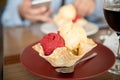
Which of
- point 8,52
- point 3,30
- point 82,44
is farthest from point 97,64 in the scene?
point 3,30

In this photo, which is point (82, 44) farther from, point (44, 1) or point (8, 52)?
point (44, 1)

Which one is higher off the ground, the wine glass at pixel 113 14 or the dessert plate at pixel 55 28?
the wine glass at pixel 113 14

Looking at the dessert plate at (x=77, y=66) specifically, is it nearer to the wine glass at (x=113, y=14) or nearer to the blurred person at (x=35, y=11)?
the wine glass at (x=113, y=14)

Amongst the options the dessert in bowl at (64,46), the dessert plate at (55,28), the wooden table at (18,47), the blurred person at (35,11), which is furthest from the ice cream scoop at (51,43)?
the blurred person at (35,11)

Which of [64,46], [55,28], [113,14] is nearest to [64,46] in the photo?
[64,46]

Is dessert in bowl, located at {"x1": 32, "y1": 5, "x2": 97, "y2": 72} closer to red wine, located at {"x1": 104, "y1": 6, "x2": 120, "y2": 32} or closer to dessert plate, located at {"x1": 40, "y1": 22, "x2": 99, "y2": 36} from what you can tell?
red wine, located at {"x1": 104, "y1": 6, "x2": 120, "y2": 32}

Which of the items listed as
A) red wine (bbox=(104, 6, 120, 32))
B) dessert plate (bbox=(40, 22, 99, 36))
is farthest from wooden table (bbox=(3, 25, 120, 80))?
red wine (bbox=(104, 6, 120, 32))

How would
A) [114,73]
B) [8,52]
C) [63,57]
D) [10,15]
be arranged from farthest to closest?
[10,15]
[8,52]
[114,73]
[63,57]
